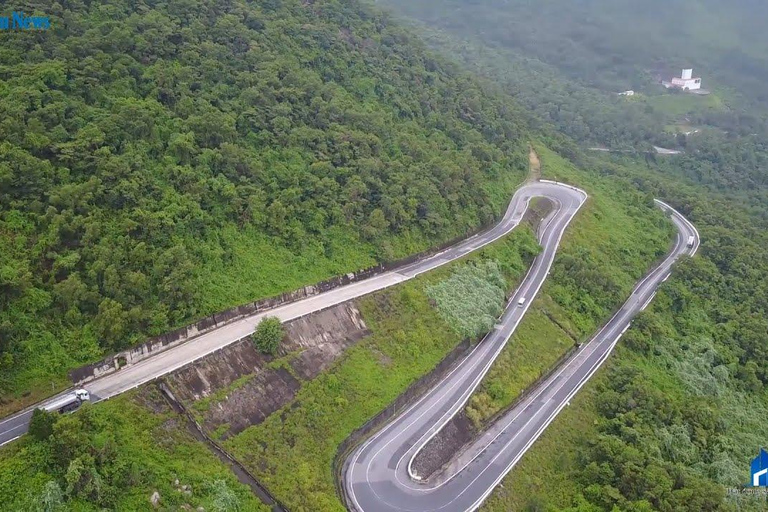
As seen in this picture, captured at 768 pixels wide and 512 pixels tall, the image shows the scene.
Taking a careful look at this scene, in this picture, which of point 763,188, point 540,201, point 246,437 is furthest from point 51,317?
point 763,188

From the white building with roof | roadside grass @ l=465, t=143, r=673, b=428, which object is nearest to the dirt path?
roadside grass @ l=465, t=143, r=673, b=428

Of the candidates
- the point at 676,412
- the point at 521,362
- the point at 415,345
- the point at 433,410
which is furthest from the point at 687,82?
the point at 433,410

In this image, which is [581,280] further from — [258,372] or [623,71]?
[623,71]

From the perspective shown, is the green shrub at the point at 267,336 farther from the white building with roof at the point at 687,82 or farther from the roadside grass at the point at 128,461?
the white building with roof at the point at 687,82

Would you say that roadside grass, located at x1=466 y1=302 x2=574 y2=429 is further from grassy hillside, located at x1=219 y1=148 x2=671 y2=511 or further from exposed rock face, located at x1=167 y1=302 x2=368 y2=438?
exposed rock face, located at x1=167 y1=302 x2=368 y2=438

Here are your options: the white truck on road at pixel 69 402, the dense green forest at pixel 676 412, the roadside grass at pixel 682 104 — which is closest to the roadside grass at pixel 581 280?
the dense green forest at pixel 676 412

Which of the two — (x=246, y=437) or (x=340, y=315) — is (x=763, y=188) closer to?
(x=340, y=315)
